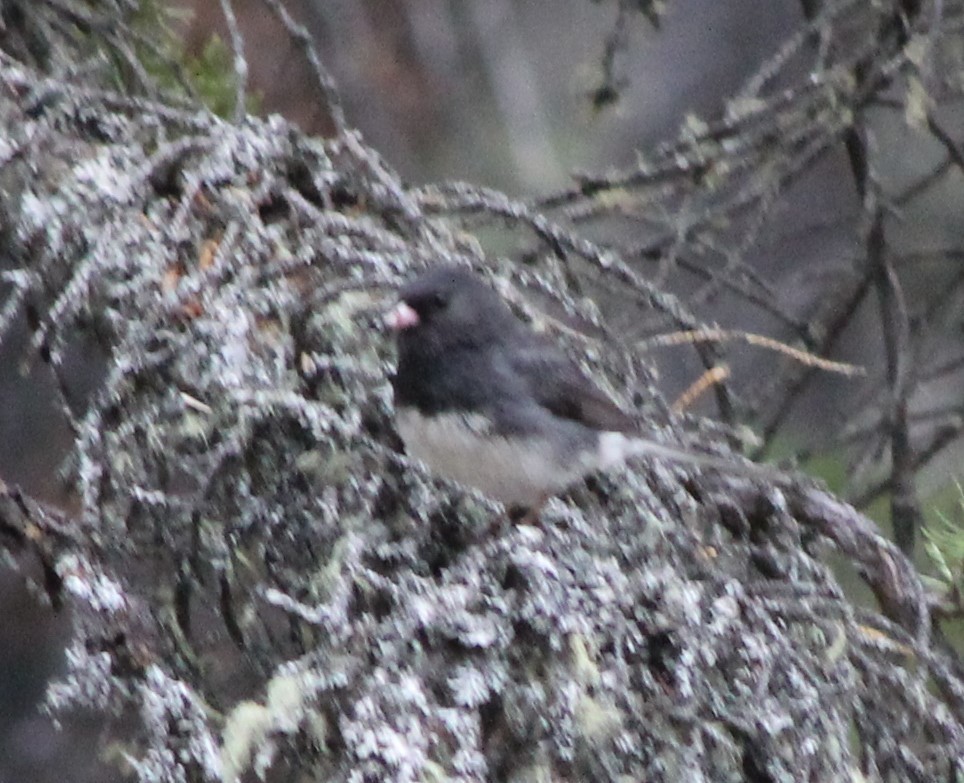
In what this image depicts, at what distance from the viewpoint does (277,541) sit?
1129 millimetres

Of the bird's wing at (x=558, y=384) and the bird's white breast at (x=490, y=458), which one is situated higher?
the bird's wing at (x=558, y=384)

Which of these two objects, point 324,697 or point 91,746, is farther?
point 91,746

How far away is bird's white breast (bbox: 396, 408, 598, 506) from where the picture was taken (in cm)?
138

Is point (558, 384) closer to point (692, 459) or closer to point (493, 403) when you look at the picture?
point (493, 403)

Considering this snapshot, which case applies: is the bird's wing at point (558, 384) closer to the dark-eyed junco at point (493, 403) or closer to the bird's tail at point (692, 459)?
the dark-eyed junco at point (493, 403)

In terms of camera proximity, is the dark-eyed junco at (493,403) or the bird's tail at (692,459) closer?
the bird's tail at (692,459)

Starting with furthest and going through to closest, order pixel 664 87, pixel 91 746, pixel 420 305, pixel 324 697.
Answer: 1. pixel 664 87
2. pixel 91 746
3. pixel 420 305
4. pixel 324 697

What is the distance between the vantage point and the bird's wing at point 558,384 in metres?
1.55

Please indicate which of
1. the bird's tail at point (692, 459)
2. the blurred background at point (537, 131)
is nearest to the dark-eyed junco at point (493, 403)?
the bird's tail at point (692, 459)

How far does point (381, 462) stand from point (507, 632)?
0.92 feet

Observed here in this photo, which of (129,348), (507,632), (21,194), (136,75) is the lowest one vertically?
(507,632)

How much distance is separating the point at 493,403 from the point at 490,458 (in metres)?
0.12

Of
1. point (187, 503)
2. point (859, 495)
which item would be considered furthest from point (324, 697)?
point (859, 495)

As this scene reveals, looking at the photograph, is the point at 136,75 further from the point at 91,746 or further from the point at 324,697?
the point at 91,746
